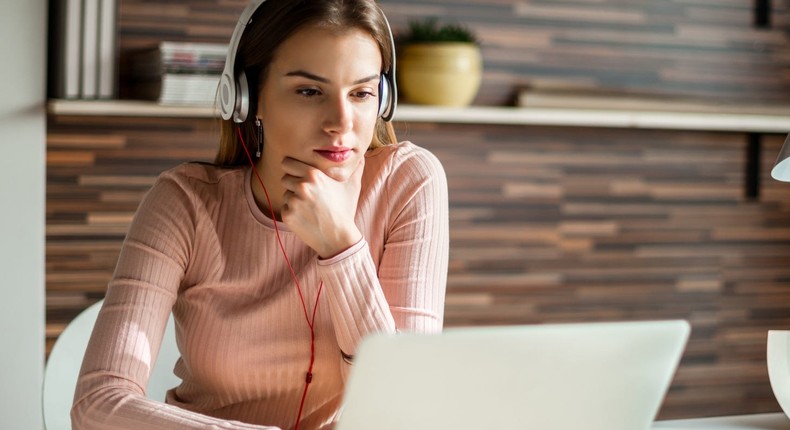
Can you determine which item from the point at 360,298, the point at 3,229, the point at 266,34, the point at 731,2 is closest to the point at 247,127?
the point at 266,34

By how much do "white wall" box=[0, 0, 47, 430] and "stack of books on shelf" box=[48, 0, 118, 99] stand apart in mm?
63

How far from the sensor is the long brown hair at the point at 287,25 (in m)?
1.29

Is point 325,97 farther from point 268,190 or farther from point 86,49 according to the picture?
point 86,49

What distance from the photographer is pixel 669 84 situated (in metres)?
2.83

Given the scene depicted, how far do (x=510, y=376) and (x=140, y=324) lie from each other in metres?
0.67

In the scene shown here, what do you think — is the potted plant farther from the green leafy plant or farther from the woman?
the woman

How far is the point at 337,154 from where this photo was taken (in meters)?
1.30

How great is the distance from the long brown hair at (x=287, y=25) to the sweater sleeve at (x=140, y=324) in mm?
185

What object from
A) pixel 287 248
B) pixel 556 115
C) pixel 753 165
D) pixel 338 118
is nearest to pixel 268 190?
pixel 287 248

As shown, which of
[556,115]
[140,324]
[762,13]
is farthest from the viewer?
[762,13]

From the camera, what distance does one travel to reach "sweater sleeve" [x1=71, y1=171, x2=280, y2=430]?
1.11 meters

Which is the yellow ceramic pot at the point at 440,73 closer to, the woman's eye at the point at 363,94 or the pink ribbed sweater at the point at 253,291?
the pink ribbed sweater at the point at 253,291

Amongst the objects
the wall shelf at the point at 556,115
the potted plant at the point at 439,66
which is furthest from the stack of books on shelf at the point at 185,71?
the potted plant at the point at 439,66

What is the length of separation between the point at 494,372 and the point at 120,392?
610mm
